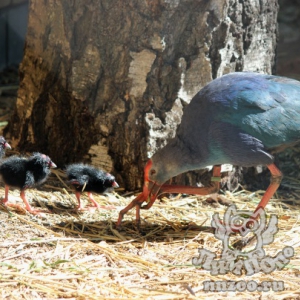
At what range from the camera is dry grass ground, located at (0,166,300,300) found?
3.55m

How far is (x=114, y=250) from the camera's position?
4.16m

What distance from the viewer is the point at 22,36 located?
27.1ft

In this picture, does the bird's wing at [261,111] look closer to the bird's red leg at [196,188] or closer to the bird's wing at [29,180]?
the bird's red leg at [196,188]

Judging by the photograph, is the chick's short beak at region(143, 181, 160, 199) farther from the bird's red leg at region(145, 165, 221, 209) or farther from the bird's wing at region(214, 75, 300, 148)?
the bird's wing at region(214, 75, 300, 148)

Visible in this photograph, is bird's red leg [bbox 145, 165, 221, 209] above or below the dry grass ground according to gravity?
above

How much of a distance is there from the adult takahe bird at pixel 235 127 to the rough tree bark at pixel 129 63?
1.94 ft

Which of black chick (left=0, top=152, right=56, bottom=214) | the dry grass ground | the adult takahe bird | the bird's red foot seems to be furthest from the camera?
the bird's red foot

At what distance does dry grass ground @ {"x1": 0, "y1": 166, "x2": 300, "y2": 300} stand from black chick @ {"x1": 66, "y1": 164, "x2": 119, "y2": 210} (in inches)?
7.0

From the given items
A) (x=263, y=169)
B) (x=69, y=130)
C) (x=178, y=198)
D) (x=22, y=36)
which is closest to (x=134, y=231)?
(x=178, y=198)

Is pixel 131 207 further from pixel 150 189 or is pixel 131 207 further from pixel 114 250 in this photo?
pixel 114 250

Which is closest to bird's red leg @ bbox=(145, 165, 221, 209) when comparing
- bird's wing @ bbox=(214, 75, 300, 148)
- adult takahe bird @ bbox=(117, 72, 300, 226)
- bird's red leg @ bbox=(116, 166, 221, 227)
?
bird's red leg @ bbox=(116, 166, 221, 227)

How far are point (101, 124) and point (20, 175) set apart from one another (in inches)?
34.5

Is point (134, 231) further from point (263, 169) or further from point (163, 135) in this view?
point (263, 169)

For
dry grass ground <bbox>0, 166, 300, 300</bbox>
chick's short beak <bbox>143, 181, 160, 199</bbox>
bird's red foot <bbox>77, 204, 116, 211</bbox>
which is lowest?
bird's red foot <bbox>77, 204, 116, 211</bbox>
